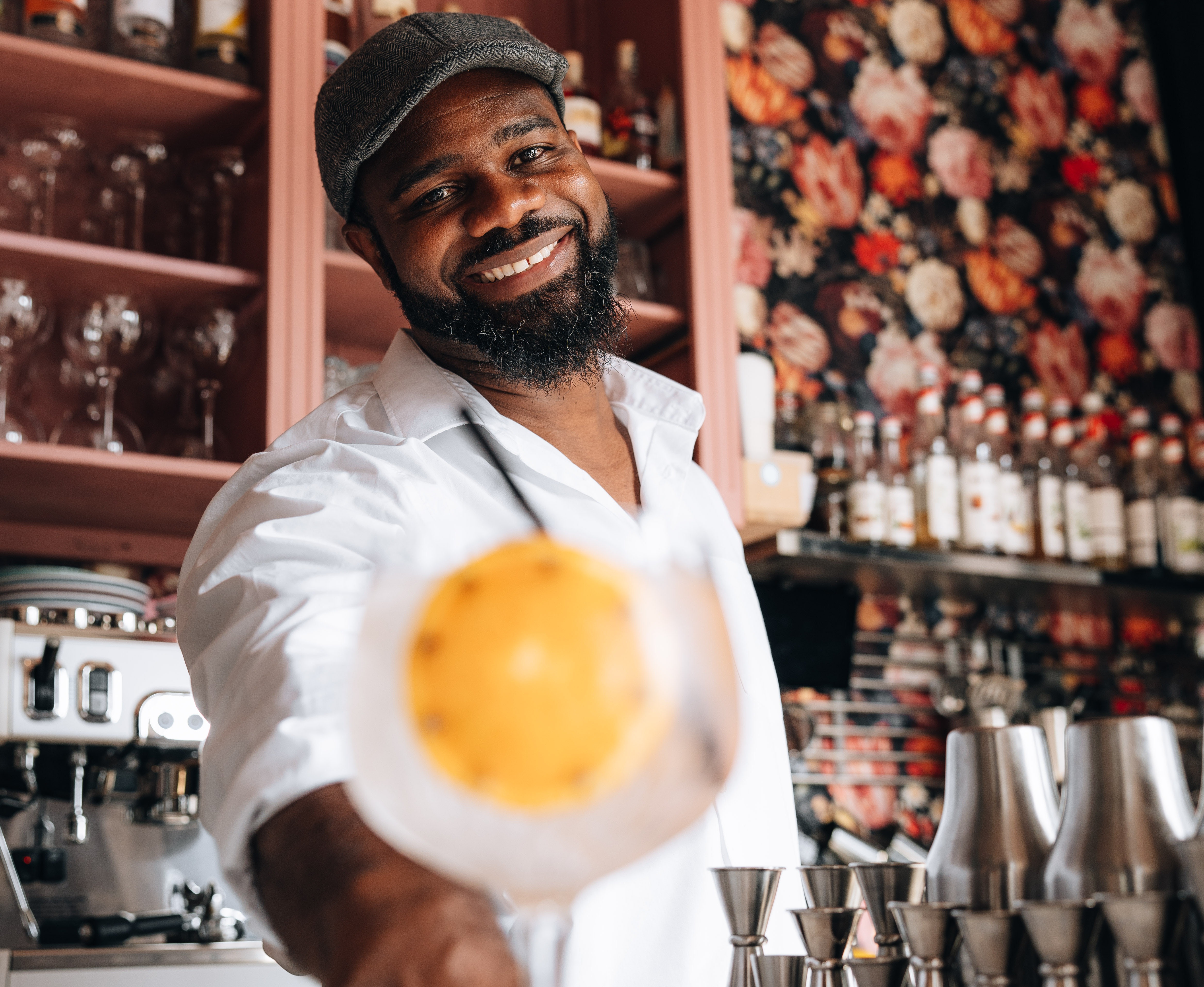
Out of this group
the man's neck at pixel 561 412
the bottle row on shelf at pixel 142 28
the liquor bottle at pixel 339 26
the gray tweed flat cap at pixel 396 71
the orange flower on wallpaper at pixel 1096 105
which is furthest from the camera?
the orange flower on wallpaper at pixel 1096 105

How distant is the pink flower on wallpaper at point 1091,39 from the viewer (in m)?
3.36

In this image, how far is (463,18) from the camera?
1.24m

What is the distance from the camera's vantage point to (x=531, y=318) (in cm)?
126

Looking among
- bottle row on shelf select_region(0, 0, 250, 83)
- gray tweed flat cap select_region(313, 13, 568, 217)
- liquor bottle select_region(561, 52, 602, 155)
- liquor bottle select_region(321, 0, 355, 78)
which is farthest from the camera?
liquor bottle select_region(561, 52, 602, 155)

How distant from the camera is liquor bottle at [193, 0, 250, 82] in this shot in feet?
6.69

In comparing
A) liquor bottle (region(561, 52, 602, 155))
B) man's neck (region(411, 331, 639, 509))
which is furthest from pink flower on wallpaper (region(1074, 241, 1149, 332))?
man's neck (region(411, 331, 639, 509))

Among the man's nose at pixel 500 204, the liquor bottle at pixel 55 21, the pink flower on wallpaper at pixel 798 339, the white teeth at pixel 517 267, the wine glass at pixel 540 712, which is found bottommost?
the wine glass at pixel 540 712

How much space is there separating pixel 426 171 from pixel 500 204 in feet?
0.27

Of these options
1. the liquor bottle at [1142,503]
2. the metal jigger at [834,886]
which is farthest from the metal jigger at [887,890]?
the liquor bottle at [1142,503]

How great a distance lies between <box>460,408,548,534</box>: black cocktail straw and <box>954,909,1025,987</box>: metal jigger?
0.25 metres

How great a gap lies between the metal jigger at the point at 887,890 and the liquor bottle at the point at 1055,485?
2.21 m

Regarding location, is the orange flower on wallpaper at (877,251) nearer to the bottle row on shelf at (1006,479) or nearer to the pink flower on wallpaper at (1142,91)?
the bottle row on shelf at (1006,479)

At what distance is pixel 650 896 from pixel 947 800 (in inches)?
17.2

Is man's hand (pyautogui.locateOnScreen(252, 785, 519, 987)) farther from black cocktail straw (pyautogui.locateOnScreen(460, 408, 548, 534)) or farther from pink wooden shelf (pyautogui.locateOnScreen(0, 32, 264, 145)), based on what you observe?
pink wooden shelf (pyautogui.locateOnScreen(0, 32, 264, 145))
